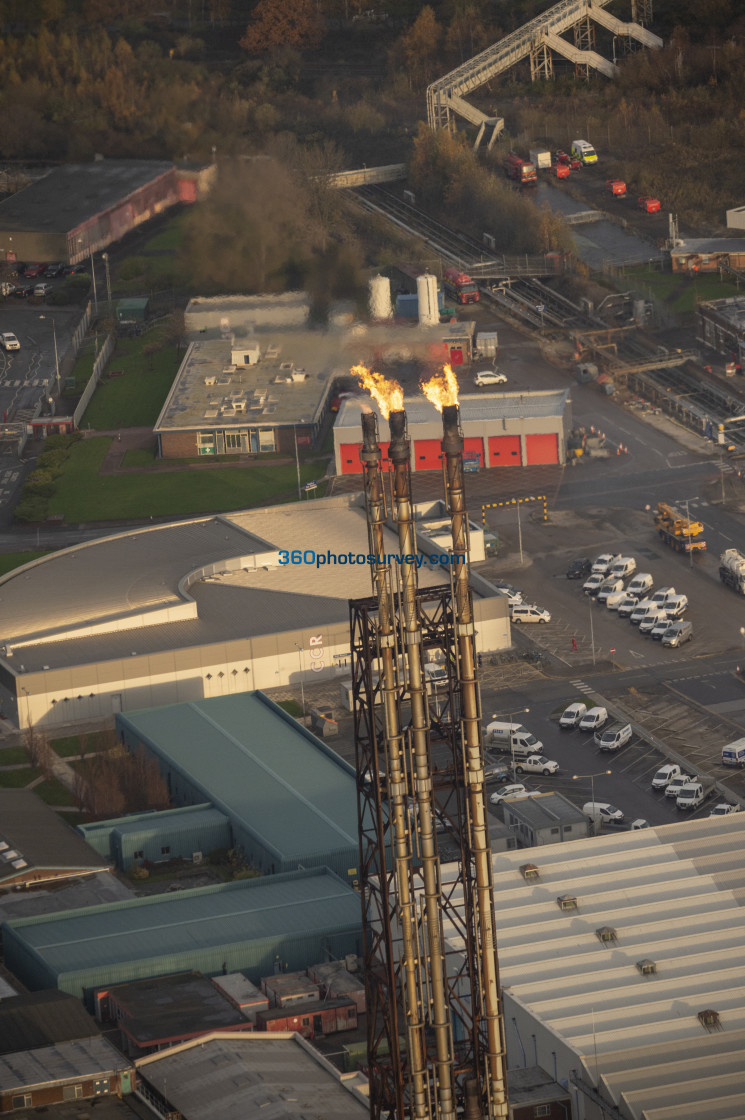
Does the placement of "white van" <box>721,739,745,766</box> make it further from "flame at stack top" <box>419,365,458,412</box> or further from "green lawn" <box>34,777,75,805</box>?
"flame at stack top" <box>419,365,458,412</box>

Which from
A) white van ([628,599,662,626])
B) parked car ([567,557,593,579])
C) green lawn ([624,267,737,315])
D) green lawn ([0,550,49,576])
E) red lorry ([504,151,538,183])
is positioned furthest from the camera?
red lorry ([504,151,538,183])

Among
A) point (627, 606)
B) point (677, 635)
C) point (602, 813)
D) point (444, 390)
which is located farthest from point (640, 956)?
point (627, 606)

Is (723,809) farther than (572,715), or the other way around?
(572,715)

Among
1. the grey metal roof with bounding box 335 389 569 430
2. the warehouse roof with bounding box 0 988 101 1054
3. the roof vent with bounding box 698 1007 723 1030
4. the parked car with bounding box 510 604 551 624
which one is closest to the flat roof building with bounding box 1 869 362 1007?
the warehouse roof with bounding box 0 988 101 1054

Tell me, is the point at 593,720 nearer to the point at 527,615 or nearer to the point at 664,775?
the point at 664,775

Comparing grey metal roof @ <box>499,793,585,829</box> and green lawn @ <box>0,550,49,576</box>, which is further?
green lawn @ <box>0,550,49,576</box>

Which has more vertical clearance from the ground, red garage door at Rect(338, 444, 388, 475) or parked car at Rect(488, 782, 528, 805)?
red garage door at Rect(338, 444, 388, 475)

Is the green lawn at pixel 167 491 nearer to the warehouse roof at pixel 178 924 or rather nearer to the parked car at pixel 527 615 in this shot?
the parked car at pixel 527 615
